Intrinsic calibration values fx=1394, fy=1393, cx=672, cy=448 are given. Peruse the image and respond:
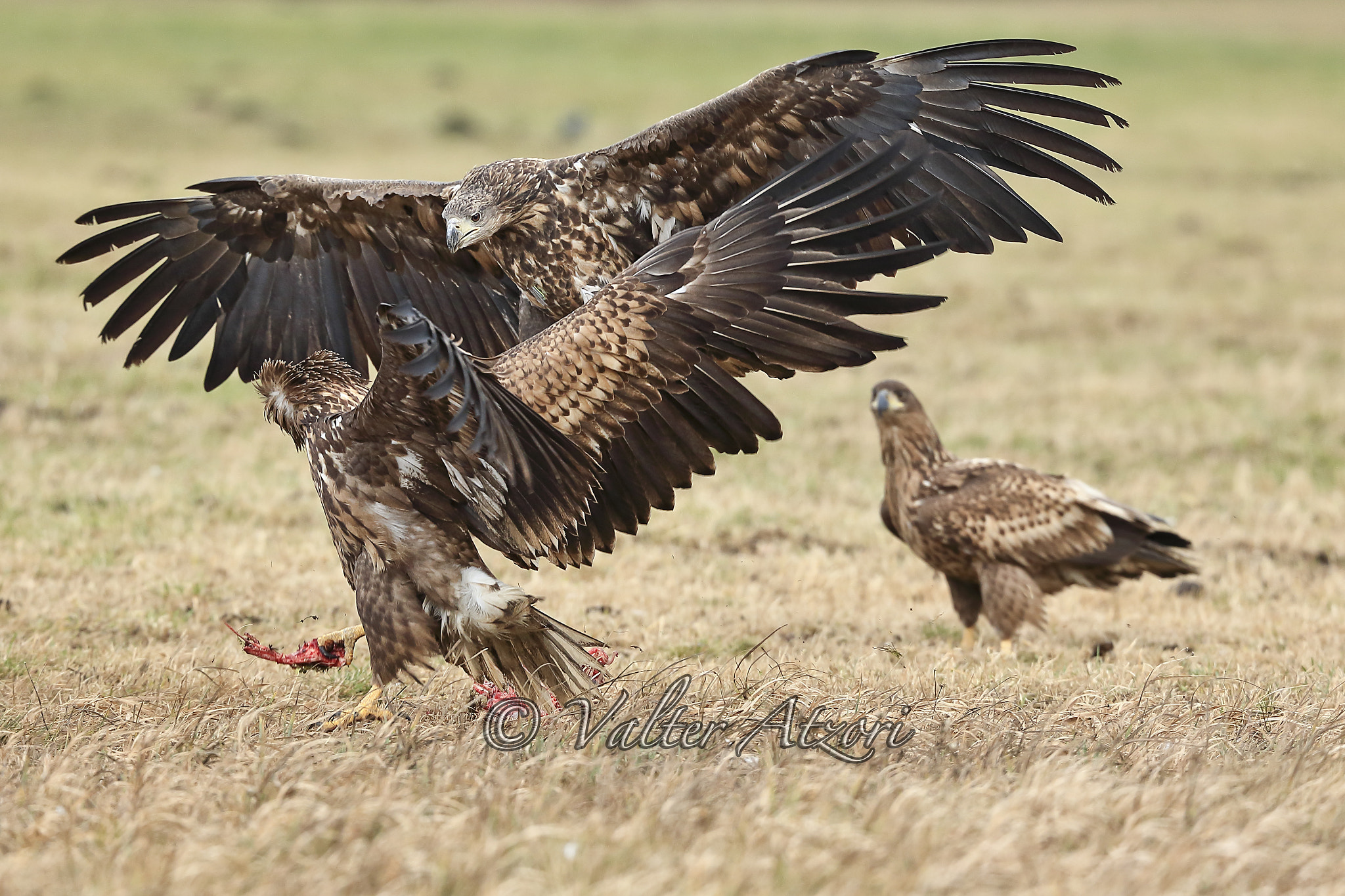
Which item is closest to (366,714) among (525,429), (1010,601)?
(525,429)

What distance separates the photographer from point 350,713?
184 inches

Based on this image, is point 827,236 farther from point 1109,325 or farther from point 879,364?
point 1109,325

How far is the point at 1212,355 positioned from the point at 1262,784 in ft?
35.3

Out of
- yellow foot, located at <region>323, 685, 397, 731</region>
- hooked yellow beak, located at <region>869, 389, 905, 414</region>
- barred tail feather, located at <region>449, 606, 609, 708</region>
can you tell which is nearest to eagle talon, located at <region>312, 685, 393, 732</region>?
yellow foot, located at <region>323, 685, 397, 731</region>

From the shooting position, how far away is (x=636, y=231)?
592cm

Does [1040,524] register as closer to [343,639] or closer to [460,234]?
[460,234]

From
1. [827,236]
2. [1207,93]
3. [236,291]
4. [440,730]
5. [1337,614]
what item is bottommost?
[1337,614]

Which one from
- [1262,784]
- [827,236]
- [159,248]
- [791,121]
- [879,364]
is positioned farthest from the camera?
[879,364]

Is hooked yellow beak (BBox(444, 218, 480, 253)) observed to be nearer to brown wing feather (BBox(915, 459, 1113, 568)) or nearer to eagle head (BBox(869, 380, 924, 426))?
eagle head (BBox(869, 380, 924, 426))

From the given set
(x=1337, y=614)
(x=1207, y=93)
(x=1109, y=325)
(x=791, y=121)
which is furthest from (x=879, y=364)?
(x=1207, y=93)

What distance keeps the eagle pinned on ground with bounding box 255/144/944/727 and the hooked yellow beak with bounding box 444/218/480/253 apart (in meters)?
0.94

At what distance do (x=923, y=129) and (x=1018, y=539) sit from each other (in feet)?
7.58

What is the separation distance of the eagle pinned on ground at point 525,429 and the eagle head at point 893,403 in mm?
2417

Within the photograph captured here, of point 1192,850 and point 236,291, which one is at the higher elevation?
point 236,291
